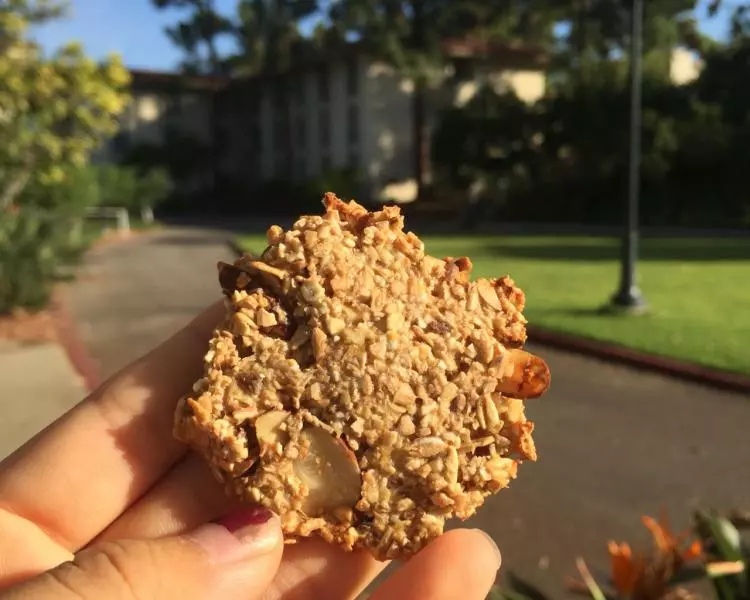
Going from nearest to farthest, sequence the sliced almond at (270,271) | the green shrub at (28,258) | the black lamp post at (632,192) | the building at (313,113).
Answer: the sliced almond at (270,271), the black lamp post at (632,192), the green shrub at (28,258), the building at (313,113)

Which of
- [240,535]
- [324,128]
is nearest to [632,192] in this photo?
[240,535]

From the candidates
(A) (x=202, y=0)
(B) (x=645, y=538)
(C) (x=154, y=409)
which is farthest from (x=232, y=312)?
(A) (x=202, y=0)

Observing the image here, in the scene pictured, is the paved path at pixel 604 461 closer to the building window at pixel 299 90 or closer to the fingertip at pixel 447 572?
the fingertip at pixel 447 572

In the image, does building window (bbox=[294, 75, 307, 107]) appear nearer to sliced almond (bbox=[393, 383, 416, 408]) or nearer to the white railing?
the white railing

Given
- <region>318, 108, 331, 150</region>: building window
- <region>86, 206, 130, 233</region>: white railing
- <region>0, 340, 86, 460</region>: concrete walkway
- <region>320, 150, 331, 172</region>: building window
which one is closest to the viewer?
<region>0, 340, 86, 460</region>: concrete walkway

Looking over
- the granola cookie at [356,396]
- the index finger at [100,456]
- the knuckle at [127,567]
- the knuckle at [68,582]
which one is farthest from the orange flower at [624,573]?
the knuckle at [68,582]

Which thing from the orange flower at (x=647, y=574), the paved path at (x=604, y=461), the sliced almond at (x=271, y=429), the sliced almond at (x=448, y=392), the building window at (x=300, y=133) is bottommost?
the paved path at (x=604, y=461)

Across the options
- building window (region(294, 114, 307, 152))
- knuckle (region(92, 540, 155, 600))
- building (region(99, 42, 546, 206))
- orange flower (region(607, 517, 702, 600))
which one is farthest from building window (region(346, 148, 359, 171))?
knuckle (region(92, 540, 155, 600))

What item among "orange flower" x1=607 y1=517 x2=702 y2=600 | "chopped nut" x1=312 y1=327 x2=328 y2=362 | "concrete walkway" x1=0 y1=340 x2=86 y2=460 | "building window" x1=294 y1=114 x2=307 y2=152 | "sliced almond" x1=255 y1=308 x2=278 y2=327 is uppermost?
"building window" x1=294 y1=114 x2=307 y2=152
